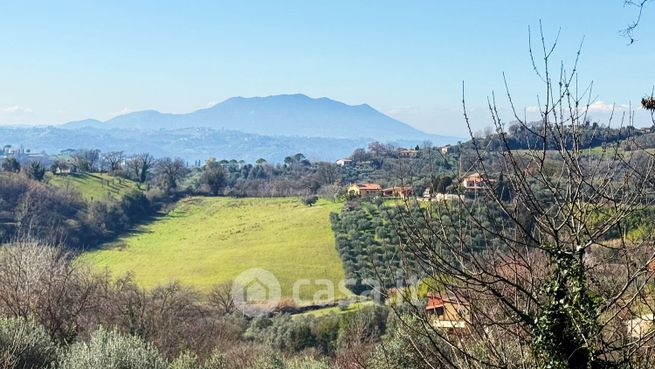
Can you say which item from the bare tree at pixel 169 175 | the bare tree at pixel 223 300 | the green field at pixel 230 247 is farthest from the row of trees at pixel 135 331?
the bare tree at pixel 169 175

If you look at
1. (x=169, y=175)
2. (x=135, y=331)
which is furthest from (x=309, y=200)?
(x=135, y=331)

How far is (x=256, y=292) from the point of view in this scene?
1575 inches

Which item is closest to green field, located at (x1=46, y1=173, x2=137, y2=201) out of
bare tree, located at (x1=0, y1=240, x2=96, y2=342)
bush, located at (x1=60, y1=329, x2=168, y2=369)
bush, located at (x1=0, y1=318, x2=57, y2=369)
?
bare tree, located at (x1=0, y1=240, x2=96, y2=342)

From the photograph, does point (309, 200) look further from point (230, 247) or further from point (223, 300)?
point (223, 300)

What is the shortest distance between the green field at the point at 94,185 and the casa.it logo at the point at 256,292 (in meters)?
31.8

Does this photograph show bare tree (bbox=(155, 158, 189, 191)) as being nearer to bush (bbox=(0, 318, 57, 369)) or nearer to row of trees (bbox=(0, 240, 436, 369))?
row of trees (bbox=(0, 240, 436, 369))

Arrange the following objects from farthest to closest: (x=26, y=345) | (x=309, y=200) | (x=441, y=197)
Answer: (x=309, y=200)
(x=26, y=345)
(x=441, y=197)

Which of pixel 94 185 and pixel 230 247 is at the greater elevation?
pixel 94 185

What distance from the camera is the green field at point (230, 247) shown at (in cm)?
4366

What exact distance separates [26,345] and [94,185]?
63.8m

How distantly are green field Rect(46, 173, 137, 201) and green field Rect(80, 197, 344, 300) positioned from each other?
24.0ft

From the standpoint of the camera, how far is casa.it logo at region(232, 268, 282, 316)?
117 feet

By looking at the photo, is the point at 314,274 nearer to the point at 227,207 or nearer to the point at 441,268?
the point at 227,207

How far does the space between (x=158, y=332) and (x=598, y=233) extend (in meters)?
20.0
